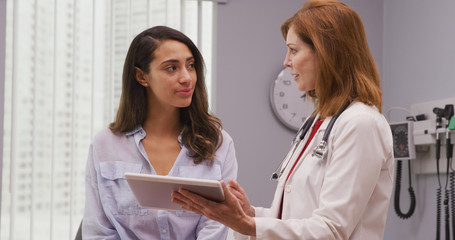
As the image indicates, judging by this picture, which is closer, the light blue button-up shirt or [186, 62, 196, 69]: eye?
the light blue button-up shirt

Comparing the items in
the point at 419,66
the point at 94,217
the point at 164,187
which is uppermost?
the point at 419,66

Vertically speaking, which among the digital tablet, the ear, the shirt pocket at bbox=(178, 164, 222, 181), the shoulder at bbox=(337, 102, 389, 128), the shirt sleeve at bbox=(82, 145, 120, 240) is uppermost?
the ear

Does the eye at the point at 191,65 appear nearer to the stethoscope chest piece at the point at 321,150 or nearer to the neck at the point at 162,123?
the neck at the point at 162,123

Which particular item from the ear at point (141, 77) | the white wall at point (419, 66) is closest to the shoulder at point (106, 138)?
the ear at point (141, 77)

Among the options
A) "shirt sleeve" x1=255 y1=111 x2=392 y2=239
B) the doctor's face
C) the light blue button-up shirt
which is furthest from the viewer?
the light blue button-up shirt

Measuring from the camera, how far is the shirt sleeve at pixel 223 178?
208cm

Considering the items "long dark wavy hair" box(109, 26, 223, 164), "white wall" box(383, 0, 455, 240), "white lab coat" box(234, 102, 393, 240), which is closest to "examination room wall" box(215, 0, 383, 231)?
"white wall" box(383, 0, 455, 240)

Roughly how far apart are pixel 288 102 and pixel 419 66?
3.02ft

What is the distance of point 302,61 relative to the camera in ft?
5.29

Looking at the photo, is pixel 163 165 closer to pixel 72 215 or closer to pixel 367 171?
pixel 367 171

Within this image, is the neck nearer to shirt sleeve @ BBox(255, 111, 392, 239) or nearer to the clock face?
shirt sleeve @ BBox(255, 111, 392, 239)

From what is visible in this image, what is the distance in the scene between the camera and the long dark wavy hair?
7.27 ft

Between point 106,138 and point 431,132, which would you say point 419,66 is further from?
Answer: point 106,138

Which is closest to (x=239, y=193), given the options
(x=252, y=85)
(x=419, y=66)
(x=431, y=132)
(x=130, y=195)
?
(x=130, y=195)
